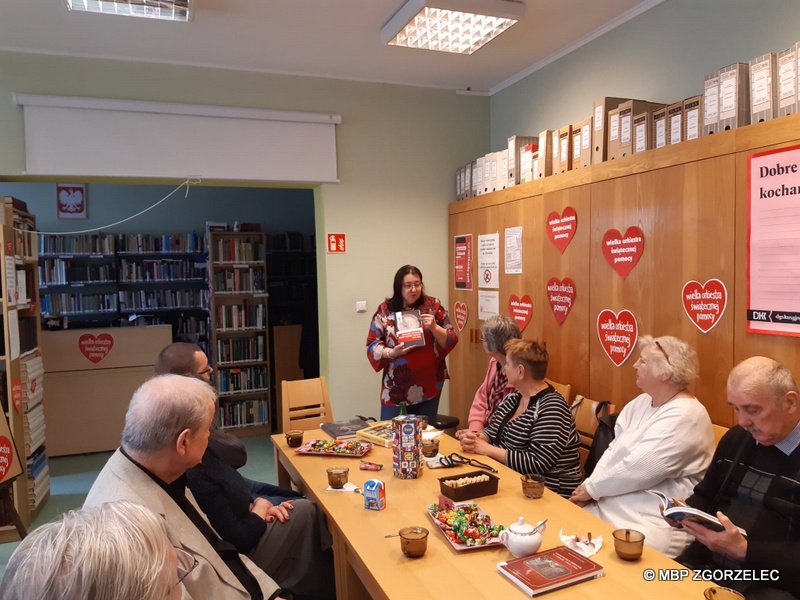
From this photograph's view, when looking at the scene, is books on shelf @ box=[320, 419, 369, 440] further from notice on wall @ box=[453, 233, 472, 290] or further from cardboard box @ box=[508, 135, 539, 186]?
cardboard box @ box=[508, 135, 539, 186]

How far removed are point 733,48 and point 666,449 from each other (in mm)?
2068

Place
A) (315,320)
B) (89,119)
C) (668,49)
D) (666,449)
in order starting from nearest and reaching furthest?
(666,449)
(668,49)
(89,119)
(315,320)

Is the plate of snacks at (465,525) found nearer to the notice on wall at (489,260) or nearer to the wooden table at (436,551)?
the wooden table at (436,551)

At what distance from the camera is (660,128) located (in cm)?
284

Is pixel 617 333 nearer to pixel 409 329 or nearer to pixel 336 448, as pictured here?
pixel 409 329

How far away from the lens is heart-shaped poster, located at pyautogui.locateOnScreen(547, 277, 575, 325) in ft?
11.3

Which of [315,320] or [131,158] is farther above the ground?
[131,158]

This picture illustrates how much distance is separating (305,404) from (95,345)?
2.67 m

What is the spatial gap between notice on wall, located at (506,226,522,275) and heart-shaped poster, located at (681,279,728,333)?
1.34 m

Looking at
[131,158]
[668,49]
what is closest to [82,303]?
[131,158]

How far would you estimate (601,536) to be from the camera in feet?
5.81

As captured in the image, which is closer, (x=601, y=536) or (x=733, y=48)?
(x=601, y=536)

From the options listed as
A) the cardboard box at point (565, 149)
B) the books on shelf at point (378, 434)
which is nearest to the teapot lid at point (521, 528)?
the books on shelf at point (378, 434)

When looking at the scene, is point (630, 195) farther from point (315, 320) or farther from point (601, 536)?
point (315, 320)
